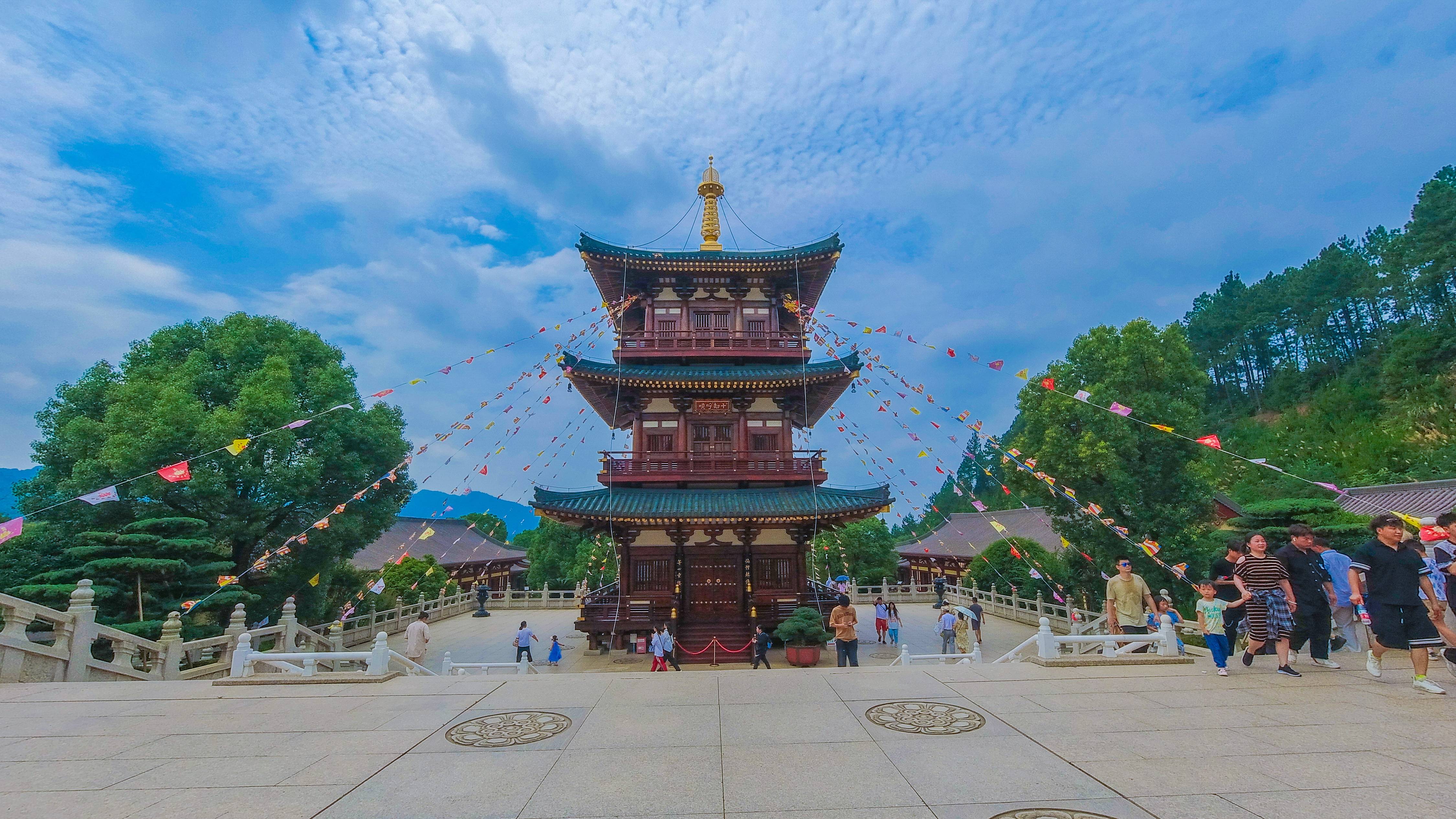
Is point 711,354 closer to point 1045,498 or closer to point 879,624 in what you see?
point 879,624

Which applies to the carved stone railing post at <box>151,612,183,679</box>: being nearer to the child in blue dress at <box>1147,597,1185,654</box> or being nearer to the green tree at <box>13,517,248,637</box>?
the green tree at <box>13,517,248,637</box>

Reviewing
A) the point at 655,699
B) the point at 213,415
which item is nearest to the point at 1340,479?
the point at 655,699

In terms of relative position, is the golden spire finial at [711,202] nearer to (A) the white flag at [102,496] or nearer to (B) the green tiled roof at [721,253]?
(B) the green tiled roof at [721,253]

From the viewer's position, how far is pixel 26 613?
38.5 ft

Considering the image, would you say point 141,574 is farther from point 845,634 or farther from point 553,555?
point 553,555

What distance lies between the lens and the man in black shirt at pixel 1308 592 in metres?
8.70

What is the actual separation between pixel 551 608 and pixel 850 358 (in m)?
24.7

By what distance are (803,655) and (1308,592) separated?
10.8 meters

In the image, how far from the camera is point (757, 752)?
6.27 metres

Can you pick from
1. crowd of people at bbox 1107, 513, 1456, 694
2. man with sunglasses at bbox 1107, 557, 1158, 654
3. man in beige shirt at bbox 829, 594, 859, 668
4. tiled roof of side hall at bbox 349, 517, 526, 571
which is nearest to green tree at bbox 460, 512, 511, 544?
tiled roof of side hall at bbox 349, 517, 526, 571

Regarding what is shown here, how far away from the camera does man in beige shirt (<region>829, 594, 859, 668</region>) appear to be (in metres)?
13.1

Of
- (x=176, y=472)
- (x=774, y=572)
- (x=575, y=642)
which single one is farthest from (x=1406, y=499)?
(x=176, y=472)

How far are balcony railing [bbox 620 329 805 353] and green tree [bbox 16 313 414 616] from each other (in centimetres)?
1020

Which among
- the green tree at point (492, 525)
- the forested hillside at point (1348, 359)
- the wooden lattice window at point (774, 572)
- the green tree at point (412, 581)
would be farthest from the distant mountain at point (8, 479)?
the forested hillside at point (1348, 359)
